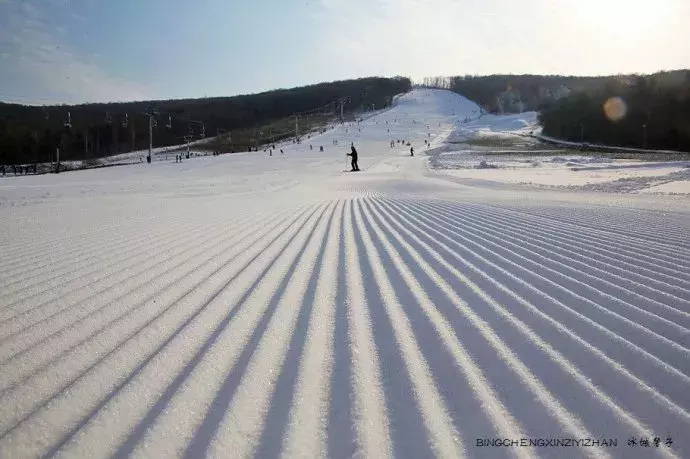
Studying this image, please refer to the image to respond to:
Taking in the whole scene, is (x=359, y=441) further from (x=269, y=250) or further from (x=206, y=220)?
(x=206, y=220)

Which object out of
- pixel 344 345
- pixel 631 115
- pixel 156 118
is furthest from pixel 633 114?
pixel 156 118

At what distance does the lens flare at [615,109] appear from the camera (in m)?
62.0

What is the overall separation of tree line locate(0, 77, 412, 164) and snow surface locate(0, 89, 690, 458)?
33.9m

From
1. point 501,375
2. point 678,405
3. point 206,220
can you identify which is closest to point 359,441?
point 501,375

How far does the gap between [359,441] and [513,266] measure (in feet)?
10.0

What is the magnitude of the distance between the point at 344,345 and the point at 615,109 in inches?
2926

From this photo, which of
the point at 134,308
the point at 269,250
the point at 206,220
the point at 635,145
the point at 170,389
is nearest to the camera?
the point at 170,389

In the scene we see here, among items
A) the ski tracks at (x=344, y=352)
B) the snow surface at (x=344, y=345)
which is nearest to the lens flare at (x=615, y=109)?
the snow surface at (x=344, y=345)

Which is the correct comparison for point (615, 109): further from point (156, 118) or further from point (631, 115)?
point (156, 118)

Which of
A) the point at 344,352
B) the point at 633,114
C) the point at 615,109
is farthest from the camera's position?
the point at 615,109

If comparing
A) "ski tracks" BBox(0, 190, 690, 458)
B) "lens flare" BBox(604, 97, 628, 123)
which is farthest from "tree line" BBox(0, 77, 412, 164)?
Answer: "lens flare" BBox(604, 97, 628, 123)

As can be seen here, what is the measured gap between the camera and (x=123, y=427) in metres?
1.96

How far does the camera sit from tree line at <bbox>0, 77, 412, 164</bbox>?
77.8m

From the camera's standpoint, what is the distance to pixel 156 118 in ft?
302
